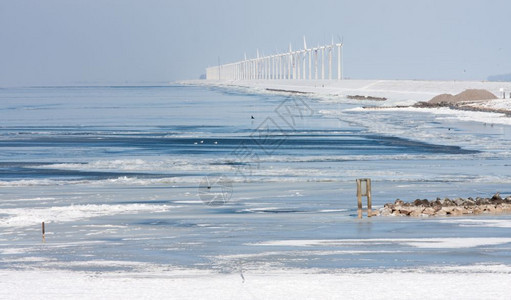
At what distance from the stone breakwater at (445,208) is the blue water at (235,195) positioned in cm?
55

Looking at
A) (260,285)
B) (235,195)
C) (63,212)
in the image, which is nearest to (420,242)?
(260,285)

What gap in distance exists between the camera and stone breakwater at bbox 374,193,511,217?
18172mm

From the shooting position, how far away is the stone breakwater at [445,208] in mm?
18172

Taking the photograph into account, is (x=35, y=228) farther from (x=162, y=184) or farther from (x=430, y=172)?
(x=430, y=172)

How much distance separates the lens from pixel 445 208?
18.3 m

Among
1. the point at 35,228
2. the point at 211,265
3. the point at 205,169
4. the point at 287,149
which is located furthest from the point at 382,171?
the point at 211,265

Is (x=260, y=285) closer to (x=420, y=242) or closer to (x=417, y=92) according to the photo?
(x=420, y=242)

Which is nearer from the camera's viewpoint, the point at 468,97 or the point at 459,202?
the point at 459,202

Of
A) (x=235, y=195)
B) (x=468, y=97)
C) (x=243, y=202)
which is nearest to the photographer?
(x=243, y=202)

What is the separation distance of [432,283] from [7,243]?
23.2 feet

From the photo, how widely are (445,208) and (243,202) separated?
463cm

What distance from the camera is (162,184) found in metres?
25.1

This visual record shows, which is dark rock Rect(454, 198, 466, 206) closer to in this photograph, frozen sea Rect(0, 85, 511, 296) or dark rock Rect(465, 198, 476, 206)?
dark rock Rect(465, 198, 476, 206)

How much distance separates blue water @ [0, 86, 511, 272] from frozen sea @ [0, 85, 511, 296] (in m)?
0.04
